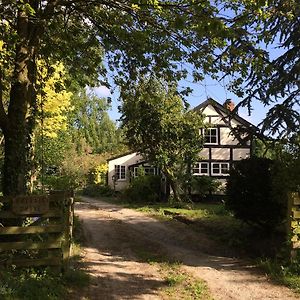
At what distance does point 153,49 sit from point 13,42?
10.7 ft

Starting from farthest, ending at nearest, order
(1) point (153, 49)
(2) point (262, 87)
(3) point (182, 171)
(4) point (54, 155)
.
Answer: (4) point (54, 155)
(3) point (182, 171)
(2) point (262, 87)
(1) point (153, 49)

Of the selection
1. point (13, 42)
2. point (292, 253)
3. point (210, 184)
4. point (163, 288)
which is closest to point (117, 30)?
point (13, 42)

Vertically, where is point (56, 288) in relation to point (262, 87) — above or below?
below

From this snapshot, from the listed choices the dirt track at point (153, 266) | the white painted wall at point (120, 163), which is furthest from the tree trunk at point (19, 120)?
the white painted wall at point (120, 163)

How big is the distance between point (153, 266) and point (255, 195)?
4.07m

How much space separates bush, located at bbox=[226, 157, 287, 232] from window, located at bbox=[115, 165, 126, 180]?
2952 centimetres

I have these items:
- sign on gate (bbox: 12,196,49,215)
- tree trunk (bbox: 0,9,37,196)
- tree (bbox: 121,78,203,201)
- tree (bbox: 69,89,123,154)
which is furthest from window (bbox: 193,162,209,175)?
tree (bbox: 69,89,123,154)

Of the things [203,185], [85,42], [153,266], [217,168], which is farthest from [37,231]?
[217,168]

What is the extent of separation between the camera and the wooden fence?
25.5 feet

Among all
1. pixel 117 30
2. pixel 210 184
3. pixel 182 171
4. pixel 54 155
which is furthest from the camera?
Result: pixel 54 155

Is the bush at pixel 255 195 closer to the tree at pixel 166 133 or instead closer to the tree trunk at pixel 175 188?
the tree at pixel 166 133

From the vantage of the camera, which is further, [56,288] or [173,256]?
[173,256]

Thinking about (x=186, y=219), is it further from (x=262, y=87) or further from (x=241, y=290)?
(x=241, y=290)

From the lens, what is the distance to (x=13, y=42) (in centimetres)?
916
